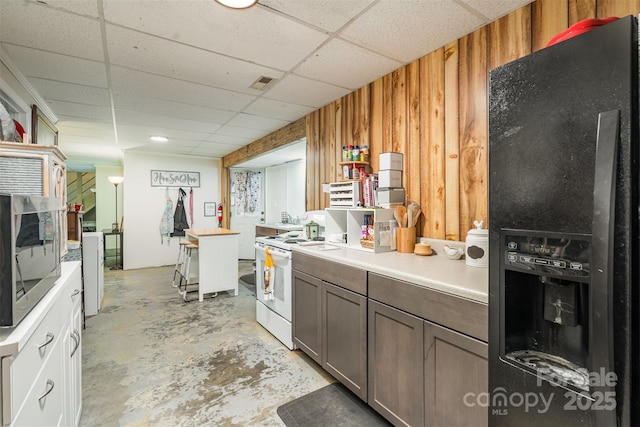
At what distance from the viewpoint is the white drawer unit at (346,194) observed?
2.53m

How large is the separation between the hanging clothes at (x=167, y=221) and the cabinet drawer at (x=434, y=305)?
5700mm

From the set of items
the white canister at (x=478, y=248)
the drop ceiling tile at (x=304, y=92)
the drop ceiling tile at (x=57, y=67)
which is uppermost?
the drop ceiling tile at (x=304, y=92)

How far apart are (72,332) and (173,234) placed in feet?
17.0

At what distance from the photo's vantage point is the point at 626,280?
0.76 meters

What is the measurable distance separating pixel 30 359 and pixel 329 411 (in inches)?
61.1

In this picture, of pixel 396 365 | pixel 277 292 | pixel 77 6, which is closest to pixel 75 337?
pixel 277 292

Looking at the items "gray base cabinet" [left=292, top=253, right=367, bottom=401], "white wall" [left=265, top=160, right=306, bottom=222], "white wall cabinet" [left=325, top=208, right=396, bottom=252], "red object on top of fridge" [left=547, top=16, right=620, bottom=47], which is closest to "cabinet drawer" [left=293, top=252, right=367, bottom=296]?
"gray base cabinet" [left=292, top=253, right=367, bottom=401]

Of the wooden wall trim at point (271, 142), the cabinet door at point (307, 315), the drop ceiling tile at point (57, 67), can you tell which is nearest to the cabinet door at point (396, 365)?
the cabinet door at point (307, 315)

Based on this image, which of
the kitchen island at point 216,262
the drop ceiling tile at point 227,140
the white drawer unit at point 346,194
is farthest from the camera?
the drop ceiling tile at point 227,140

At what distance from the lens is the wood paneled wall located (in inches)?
64.0

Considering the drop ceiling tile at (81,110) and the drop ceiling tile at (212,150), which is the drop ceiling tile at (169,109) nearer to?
the drop ceiling tile at (81,110)

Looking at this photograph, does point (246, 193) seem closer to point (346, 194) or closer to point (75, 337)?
point (346, 194)

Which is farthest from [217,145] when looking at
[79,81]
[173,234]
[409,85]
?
[409,85]

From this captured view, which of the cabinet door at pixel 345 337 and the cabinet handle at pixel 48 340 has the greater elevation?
the cabinet handle at pixel 48 340
